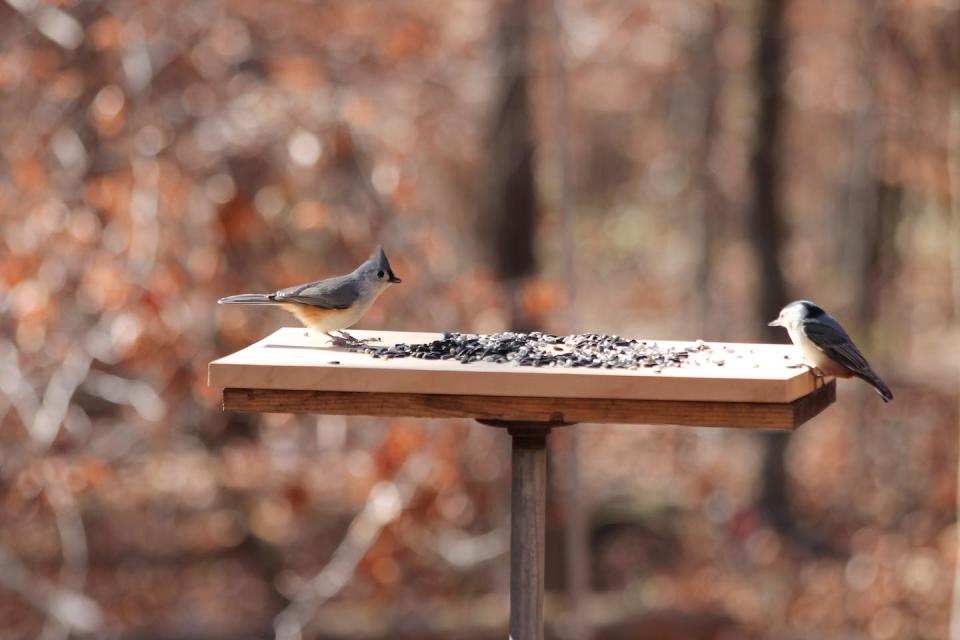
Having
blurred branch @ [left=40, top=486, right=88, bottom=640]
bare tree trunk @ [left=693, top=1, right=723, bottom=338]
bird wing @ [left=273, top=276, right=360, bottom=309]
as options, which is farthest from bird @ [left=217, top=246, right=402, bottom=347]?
bare tree trunk @ [left=693, top=1, right=723, bottom=338]

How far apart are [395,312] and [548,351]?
109 inches

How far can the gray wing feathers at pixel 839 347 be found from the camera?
2.85m

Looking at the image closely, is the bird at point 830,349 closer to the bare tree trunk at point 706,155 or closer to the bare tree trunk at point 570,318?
the bare tree trunk at point 570,318

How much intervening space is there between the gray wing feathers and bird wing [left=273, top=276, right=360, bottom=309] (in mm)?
1049

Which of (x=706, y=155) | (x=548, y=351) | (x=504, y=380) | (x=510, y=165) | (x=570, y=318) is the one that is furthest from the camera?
A: (x=706, y=155)

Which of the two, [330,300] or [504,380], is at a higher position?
[330,300]

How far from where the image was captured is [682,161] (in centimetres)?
1433

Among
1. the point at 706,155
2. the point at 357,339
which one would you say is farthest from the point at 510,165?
the point at 357,339

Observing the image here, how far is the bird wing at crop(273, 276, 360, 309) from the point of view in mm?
3033

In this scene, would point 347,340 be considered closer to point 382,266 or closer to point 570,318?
point 382,266

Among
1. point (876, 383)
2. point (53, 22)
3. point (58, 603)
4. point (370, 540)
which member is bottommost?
point (58, 603)

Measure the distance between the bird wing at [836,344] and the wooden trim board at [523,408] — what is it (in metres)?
0.19

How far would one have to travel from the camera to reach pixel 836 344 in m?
2.86

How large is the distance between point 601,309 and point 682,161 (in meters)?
2.44
